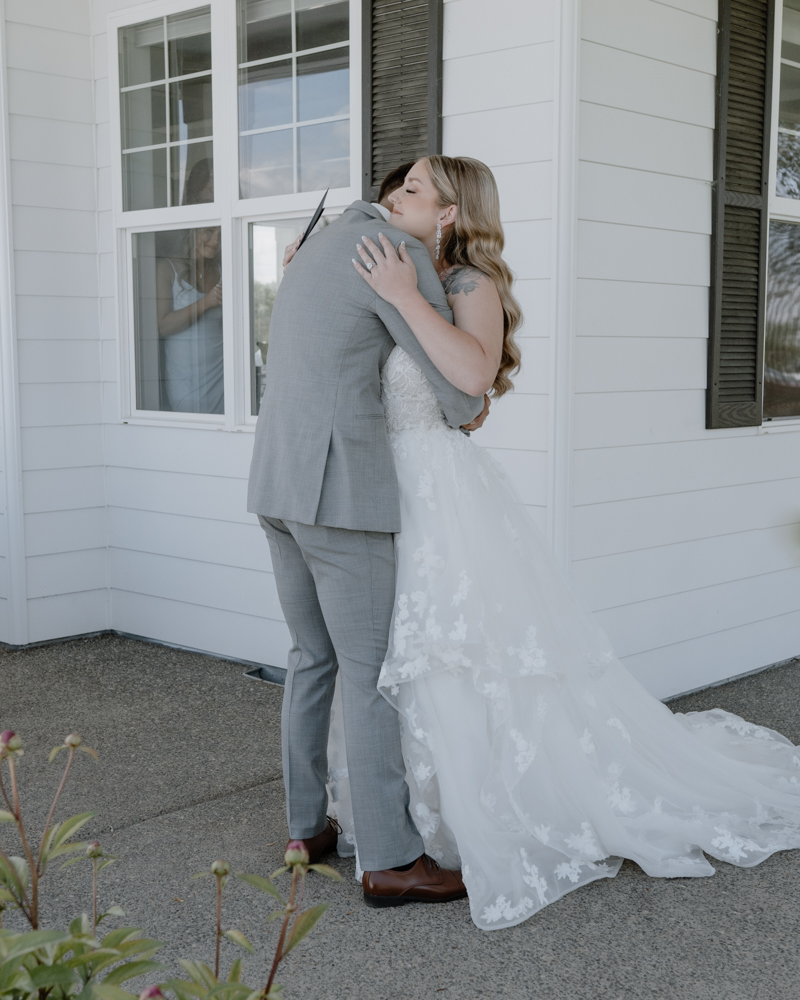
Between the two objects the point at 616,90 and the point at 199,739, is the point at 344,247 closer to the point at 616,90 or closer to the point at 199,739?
the point at 616,90

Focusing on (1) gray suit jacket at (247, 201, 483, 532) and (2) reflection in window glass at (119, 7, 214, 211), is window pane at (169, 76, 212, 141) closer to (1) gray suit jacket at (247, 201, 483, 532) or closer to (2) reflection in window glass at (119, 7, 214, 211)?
(2) reflection in window glass at (119, 7, 214, 211)

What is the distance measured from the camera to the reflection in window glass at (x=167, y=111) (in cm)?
421

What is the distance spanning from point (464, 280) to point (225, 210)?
6.97 ft

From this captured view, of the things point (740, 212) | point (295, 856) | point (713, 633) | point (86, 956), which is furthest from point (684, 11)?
point (86, 956)

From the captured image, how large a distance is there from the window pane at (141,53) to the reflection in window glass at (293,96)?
0.48 metres

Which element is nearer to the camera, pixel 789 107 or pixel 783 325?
pixel 789 107

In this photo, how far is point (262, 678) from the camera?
411 centimetres

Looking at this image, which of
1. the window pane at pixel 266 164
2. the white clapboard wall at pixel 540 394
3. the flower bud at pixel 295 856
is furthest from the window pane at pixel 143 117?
the flower bud at pixel 295 856

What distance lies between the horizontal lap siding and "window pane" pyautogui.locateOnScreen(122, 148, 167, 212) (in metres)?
1.94

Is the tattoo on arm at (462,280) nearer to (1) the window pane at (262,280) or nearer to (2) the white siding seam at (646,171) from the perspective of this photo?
(2) the white siding seam at (646,171)

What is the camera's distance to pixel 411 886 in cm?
229

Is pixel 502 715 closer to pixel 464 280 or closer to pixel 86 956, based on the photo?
pixel 464 280

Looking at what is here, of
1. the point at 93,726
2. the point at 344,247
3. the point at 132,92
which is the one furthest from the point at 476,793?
the point at 132,92

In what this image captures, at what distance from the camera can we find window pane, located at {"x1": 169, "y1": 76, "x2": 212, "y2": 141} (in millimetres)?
4199
